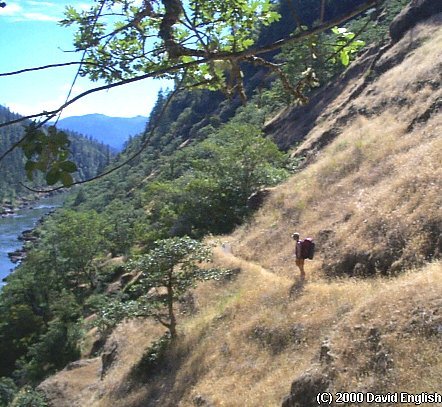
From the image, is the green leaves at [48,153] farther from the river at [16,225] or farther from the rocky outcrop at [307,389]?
the river at [16,225]

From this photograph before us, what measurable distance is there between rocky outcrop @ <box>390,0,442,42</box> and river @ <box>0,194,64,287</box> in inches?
1685

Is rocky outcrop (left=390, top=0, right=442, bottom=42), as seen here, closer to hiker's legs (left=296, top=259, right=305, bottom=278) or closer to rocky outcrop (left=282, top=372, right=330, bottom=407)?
hiker's legs (left=296, top=259, right=305, bottom=278)

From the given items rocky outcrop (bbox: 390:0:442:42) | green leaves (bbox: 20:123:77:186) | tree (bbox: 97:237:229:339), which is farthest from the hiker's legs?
rocky outcrop (bbox: 390:0:442:42)

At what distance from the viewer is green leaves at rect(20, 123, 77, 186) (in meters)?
1.64

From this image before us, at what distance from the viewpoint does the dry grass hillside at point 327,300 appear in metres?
7.92

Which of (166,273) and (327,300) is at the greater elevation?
(166,273)

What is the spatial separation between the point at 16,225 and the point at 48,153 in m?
93.1

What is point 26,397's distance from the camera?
1711 centimetres

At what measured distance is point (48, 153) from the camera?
1.69 m

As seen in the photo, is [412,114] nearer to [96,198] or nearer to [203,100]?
[96,198]

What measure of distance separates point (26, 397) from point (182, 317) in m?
6.32

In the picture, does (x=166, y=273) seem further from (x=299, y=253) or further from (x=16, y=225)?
(x=16, y=225)

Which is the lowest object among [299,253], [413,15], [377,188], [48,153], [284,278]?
[284,278]

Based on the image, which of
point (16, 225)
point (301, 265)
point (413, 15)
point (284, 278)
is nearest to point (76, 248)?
point (284, 278)
